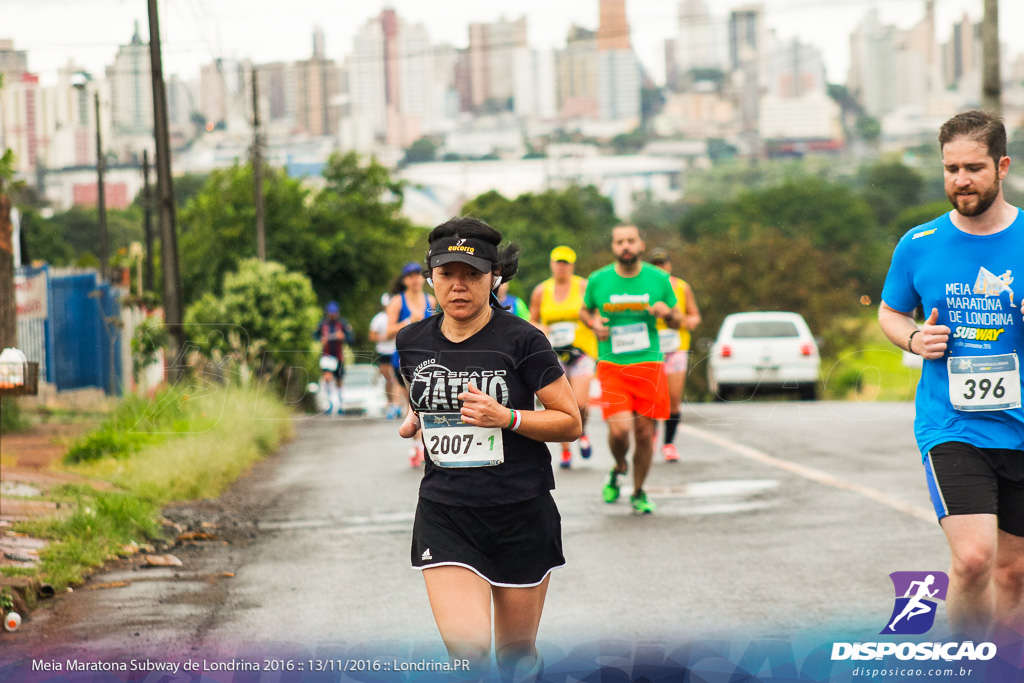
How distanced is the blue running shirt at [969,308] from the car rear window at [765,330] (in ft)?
59.9

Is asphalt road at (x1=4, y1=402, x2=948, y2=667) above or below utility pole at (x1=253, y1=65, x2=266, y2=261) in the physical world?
below

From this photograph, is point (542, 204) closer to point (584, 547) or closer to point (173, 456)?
point (173, 456)

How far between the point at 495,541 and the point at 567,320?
7115 millimetres

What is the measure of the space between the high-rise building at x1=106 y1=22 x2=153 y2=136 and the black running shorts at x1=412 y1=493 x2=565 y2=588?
11968 millimetres

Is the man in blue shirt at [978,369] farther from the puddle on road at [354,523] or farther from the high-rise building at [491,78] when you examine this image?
the high-rise building at [491,78]

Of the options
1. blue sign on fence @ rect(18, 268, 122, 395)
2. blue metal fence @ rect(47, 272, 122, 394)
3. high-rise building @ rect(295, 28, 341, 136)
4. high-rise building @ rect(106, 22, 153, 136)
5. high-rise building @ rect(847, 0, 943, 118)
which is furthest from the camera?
high-rise building @ rect(847, 0, 943, 118)

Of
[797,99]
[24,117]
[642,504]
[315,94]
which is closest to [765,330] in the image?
[24,117]

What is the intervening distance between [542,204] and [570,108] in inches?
2260

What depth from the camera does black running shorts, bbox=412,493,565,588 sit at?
399cm

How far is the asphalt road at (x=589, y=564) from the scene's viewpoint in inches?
226

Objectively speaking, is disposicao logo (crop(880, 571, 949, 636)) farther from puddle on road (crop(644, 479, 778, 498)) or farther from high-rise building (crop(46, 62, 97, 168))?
high-rise building (crop(46, 62, 97, 168))

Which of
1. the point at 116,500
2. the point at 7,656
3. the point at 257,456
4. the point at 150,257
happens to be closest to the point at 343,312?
the point at 150,257

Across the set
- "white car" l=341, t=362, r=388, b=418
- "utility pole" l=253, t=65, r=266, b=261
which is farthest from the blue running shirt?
"utility pole" l=253, t=65, r=266, b=261

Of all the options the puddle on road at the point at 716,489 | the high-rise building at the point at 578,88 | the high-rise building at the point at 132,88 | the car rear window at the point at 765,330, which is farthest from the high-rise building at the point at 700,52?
the puddle on road at the point at 716,489
